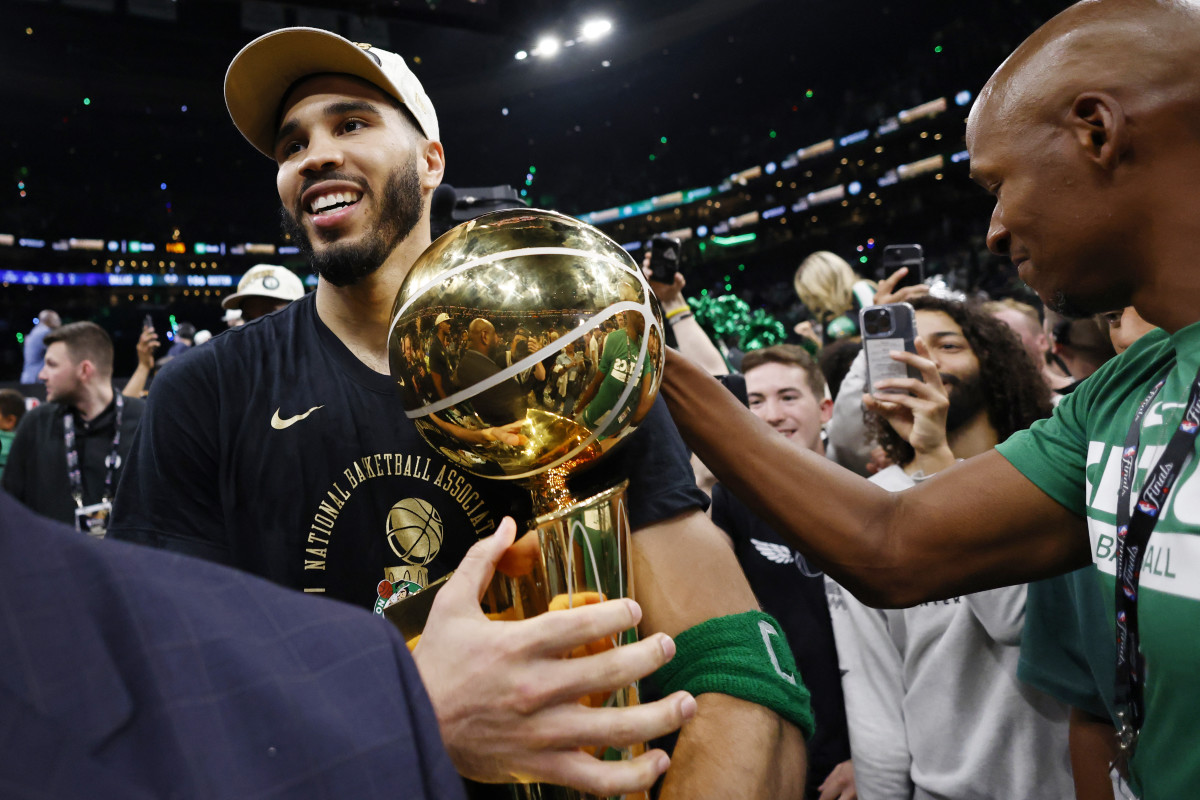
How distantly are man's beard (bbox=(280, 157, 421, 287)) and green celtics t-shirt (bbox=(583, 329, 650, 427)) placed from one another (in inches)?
23.5

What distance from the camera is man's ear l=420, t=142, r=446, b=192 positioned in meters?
1.40

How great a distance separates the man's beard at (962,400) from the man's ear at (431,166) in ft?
5.37

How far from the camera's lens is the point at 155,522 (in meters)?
1.13

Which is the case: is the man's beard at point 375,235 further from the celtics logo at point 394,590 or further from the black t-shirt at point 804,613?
the black t-shirt at point 804,613

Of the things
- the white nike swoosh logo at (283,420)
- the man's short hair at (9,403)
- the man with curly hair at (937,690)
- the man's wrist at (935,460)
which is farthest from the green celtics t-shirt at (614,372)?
the man's short hair at (9,403)

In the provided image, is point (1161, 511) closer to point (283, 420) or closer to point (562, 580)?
point (562, 580)

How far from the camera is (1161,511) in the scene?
37.5 inches

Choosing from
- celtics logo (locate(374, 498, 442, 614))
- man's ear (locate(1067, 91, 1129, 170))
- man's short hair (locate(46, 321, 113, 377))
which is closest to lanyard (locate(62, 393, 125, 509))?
man's short hair (locate(46, 321, 113, 377))

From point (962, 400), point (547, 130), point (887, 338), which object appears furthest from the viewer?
point (547, 130)

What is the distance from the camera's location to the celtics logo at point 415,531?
111 centimetres

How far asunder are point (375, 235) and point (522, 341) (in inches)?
23.6

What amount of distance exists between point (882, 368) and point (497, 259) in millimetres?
1543

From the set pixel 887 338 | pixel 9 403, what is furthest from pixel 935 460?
pixel 9 403

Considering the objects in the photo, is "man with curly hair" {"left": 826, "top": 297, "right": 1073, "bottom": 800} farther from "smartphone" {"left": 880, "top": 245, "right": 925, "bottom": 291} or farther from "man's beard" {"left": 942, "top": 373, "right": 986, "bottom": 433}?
"smartphone" {"left": 880, "top": 245, "right": 925, "bottom": 291}
